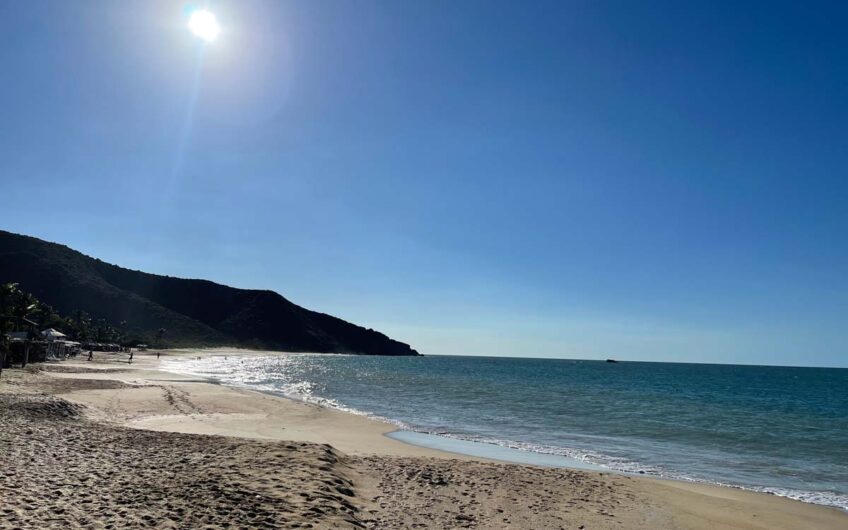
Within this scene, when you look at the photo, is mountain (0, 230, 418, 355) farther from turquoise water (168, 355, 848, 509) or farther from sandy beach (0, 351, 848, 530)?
sandy beach (0, 351, 848, 530)

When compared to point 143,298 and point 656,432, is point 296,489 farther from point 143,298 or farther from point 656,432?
point 143,298

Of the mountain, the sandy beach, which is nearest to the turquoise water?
the sandy beach

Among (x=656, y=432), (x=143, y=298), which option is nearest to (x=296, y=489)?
(x=656, y=432)

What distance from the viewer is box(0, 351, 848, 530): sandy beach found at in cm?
849

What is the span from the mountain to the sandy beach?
126753 millimetres

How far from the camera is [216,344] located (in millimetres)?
158500

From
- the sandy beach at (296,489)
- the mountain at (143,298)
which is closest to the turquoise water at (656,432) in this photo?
the sandy beach at (296,489)

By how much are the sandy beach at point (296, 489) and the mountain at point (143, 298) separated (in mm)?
126753

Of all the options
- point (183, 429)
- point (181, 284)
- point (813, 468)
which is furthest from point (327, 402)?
point (181, 284)

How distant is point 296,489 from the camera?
406 inches

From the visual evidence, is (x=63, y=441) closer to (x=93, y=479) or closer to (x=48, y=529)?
(x=93, y=479)

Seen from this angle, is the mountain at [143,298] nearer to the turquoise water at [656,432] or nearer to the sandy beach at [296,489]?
the turquoise water at [656,432]

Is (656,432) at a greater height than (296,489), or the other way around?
(296,489)

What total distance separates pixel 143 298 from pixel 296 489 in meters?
163
